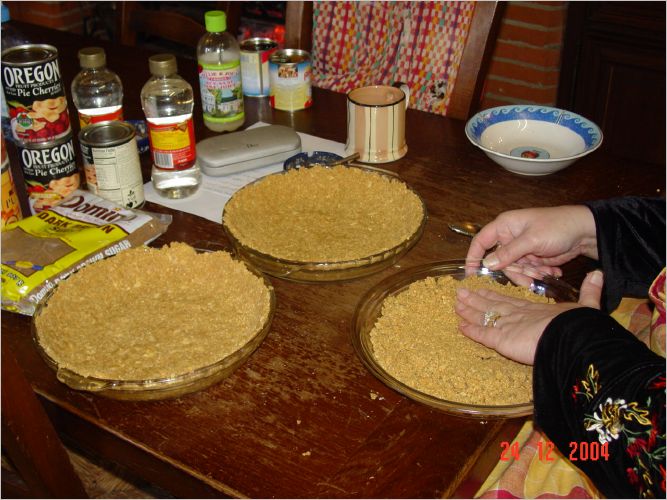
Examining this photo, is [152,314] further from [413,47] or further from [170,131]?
[413,47]

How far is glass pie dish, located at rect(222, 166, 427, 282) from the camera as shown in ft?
3.10

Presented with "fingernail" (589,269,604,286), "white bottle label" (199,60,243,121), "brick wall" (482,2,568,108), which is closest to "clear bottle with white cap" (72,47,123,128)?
"white bottle label" (199,60,243,121)

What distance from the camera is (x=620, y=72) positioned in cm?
237

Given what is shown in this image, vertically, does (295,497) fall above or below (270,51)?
below

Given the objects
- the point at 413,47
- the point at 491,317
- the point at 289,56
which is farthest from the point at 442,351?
the point at 413,47

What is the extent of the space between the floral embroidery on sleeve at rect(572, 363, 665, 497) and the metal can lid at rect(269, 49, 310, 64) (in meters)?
0.90

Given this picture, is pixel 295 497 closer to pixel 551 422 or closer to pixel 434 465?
pixel 434 465

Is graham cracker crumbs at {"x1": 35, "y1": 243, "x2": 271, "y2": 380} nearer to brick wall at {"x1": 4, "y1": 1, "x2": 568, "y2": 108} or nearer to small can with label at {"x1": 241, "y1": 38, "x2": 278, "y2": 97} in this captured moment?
small can with label at {"x1": 241, "y1": 38, "x2": 278, "y2": 97}

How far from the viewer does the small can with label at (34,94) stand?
97 cm

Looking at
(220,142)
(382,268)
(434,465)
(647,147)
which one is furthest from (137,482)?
(647,147)

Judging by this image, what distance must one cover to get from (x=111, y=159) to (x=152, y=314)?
0.96 ft

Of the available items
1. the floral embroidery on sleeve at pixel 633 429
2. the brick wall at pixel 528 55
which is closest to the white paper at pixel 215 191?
the floral embroidery on sleeve at pixel 633 429

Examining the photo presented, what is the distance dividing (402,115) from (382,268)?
373 millimetres

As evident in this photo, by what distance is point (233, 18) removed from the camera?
1884 millimetres
